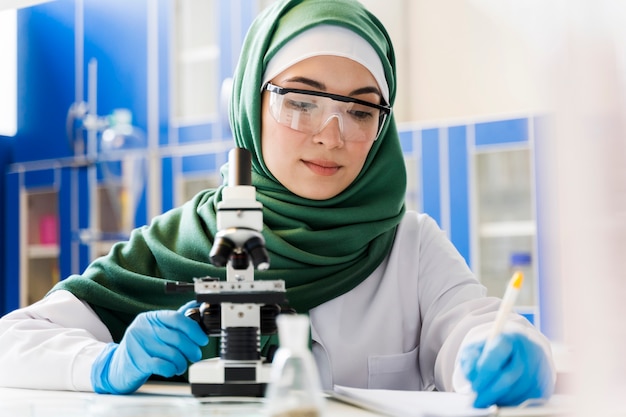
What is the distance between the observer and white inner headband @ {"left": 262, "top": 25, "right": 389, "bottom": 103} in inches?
62.3

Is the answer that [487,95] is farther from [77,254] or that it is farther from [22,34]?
[22,34]

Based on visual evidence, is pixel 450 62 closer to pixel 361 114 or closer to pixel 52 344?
pixel 361 114

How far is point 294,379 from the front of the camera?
0.80 m

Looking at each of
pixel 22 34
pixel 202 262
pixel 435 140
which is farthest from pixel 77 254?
pixel 202 262

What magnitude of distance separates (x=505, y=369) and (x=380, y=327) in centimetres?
59

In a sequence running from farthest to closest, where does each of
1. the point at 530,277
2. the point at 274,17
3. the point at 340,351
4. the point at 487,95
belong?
the point at 487,95, the point at 530,277, the point at 274,17, the point at 340,351

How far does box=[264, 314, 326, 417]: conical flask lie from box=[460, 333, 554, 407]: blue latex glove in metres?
0.30

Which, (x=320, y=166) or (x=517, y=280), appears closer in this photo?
(x=517, y=280)

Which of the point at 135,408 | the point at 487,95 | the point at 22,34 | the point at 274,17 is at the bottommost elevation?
the point at 135,408

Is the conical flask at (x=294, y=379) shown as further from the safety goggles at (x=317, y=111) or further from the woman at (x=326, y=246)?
the safety goggles at (x=317, y=111)

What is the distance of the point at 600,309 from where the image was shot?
1.59ft

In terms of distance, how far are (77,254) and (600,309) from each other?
16.6 feet

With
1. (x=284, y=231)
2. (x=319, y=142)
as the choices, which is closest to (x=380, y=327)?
(x=284, y=231)

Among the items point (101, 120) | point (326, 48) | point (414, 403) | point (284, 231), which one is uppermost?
point (101, 120)
